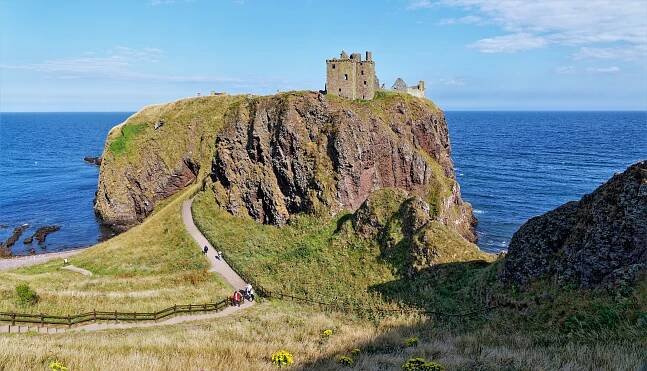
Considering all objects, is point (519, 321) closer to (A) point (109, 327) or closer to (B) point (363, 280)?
(B) point (363, 280)

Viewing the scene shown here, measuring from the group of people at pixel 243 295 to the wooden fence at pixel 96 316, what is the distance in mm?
2282

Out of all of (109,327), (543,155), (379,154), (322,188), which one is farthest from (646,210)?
(543,155)

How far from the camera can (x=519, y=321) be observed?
77.6 ft

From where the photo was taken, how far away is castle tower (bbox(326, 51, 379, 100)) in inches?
2677

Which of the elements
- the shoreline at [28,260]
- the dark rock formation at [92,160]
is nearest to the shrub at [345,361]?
the shoreline at [28,260]

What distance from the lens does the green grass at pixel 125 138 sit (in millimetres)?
84188

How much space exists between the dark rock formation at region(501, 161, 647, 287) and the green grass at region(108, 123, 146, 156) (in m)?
73.2

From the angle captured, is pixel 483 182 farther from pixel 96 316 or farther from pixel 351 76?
pixel 96 316

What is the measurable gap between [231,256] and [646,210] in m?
37.5

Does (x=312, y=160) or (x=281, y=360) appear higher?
(x=312, y=160)

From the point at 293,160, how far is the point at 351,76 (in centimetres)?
1773

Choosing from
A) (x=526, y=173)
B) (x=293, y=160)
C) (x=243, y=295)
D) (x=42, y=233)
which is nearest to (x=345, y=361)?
(x=243, y=295)

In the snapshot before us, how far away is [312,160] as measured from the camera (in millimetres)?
58500

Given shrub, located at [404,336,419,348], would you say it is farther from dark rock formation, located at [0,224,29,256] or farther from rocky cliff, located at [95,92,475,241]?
dark rock formation, located at [0,224,29,256]
